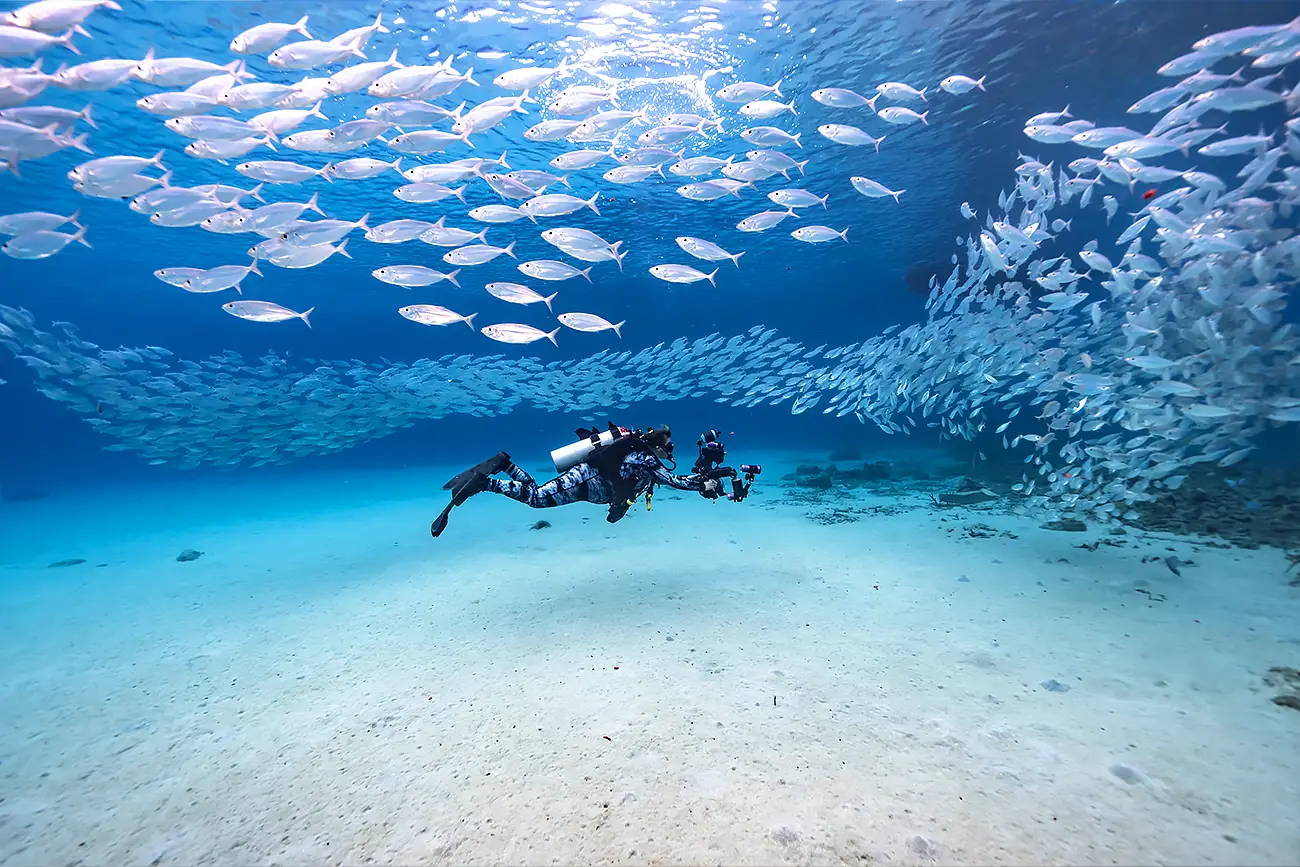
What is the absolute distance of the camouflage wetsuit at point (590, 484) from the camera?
5938 millimetres

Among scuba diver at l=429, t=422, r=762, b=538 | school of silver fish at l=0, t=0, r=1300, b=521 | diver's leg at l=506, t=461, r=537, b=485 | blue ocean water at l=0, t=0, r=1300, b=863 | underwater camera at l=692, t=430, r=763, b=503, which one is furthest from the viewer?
blue ocean water at l=0, t=0, r=1300, b=863

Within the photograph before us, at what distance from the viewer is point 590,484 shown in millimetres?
6062

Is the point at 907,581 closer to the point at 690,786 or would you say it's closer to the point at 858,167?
the point at 690,786

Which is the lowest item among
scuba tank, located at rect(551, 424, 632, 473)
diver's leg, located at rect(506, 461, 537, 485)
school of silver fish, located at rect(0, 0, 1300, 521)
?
diver's leg, located at rect(506, 461, 537, 485)

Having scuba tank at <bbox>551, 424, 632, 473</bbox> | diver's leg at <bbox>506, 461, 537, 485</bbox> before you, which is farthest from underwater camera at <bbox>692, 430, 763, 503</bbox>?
diver's leg at <bbox>506, 461, 537, 485</bbox>

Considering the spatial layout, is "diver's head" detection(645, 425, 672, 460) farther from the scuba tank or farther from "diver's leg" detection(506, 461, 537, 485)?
"diver's leg" detection(506, 461, 537, 485)

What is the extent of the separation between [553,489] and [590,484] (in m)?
0.45

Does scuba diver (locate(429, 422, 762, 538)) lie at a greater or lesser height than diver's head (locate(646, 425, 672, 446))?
lesser

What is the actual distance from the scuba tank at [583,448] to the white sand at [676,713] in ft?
6.32

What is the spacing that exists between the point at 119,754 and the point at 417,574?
15.4 feet

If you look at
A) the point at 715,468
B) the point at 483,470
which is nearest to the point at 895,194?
the point at 715,468

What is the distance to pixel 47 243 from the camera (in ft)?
25.3

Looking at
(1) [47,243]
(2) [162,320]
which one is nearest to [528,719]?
(1) [47,243]

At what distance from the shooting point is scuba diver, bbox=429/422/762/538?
19.0ft
